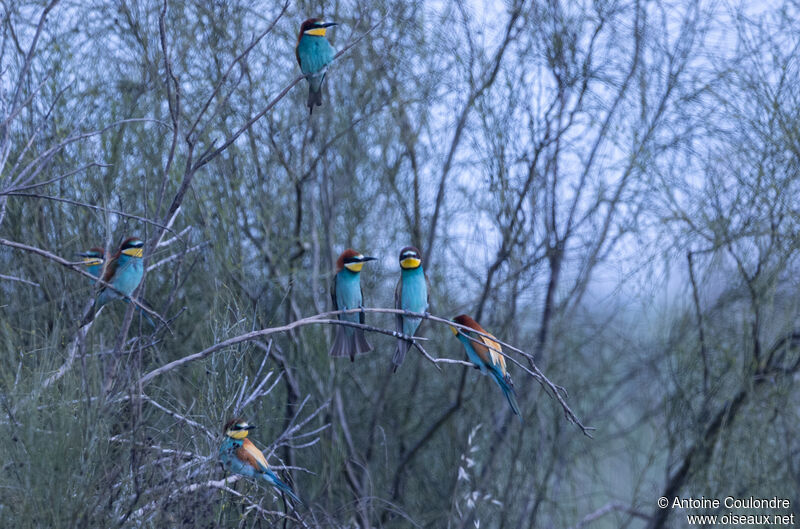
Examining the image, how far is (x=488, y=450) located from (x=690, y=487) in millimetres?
1336

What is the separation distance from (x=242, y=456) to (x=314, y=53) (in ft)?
6.06

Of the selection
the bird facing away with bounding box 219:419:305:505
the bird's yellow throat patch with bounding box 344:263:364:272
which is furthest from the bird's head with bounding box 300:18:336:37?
the bird facing away with bounding box 219:419:305:505

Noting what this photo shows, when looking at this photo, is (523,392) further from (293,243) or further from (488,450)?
(293,243)

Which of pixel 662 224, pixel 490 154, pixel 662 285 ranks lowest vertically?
pixel 662 285

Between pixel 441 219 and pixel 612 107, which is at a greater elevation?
pixel 612 107

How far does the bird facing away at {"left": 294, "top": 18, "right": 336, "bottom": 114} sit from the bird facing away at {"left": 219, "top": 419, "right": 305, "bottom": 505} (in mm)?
1577

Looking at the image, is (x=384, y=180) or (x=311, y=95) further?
(x=384, y=180)

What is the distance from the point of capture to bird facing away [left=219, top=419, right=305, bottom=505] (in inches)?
109

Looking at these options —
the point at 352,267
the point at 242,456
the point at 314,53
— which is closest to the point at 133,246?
the point at 352,267

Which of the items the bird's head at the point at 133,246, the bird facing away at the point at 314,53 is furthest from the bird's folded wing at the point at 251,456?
the bird facing away at the point at 314,53

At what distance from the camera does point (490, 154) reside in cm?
510

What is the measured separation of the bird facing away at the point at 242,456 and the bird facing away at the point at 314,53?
1.58 metres

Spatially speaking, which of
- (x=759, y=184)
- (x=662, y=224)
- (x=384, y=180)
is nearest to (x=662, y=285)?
(x=662, y=224)

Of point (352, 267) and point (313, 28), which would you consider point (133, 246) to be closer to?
point (352, 267)
